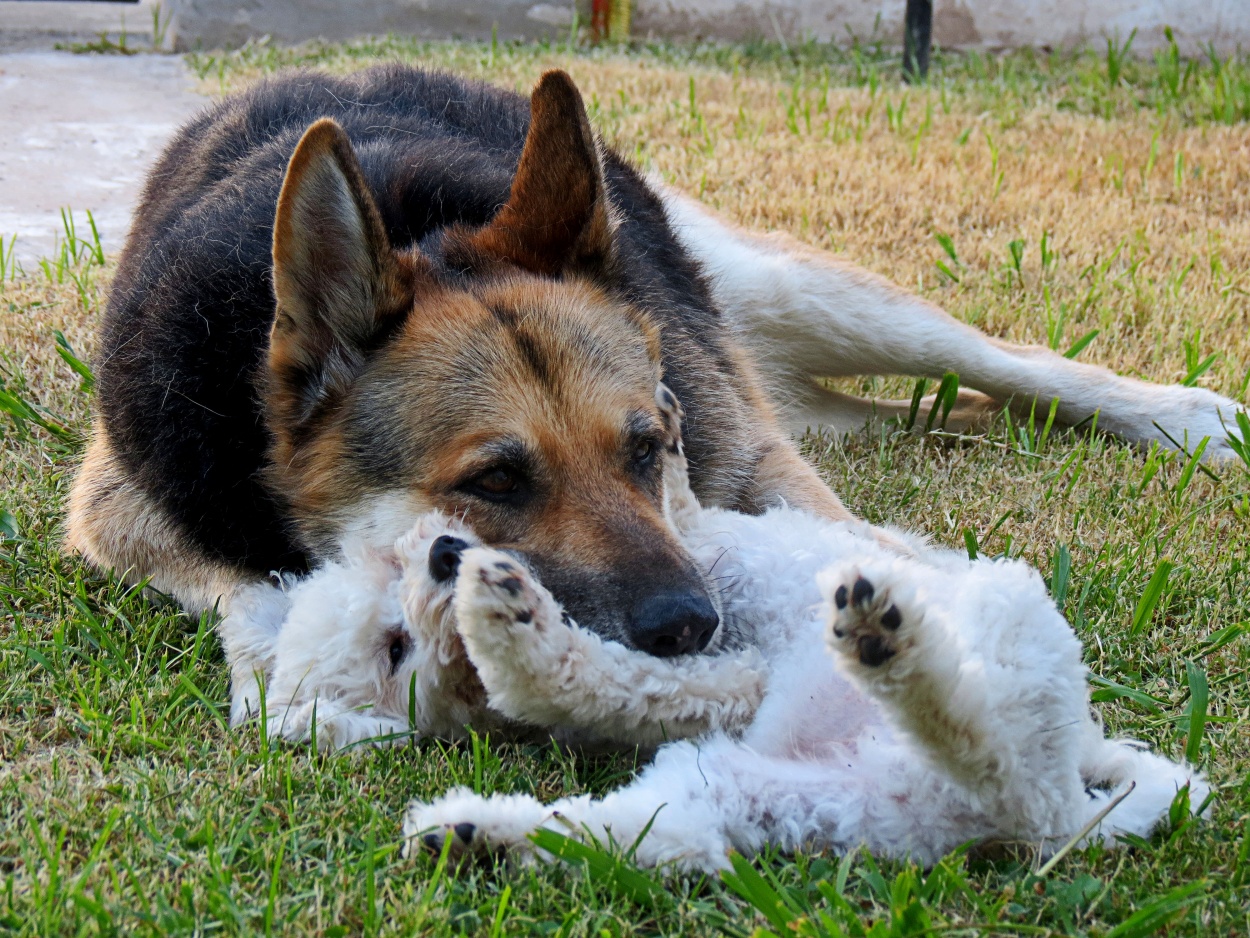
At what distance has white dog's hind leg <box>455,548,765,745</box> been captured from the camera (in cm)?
194

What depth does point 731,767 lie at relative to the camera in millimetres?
1950

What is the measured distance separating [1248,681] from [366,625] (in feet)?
5.91

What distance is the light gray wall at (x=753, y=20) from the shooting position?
9.12 metres

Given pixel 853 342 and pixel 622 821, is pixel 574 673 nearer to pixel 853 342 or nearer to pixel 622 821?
pixel 622 821

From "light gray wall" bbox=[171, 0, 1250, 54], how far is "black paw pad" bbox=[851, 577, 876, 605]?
8605mm

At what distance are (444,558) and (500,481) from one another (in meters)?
0.40

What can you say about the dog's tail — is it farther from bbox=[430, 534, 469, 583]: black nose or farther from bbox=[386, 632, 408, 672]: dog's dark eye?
bbox=[386, 632, 408, 672]: dog's dark eye

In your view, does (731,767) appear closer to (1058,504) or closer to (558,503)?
(558,503)

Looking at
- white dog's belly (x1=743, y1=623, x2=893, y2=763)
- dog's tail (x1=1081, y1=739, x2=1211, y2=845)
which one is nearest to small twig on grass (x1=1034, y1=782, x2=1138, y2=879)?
dog's tail (x1=1081, y1=739, x2=1211, y2=845)

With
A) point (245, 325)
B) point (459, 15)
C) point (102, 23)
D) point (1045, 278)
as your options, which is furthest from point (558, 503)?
point (102, 23)

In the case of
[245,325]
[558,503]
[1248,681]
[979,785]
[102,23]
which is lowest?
[1248,681]

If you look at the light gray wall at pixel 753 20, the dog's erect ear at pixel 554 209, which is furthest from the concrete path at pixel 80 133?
the dog's erect ear at pixel 554 209

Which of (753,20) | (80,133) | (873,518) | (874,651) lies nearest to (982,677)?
(874,651)

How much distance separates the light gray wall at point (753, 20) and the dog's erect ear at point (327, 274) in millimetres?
7417
